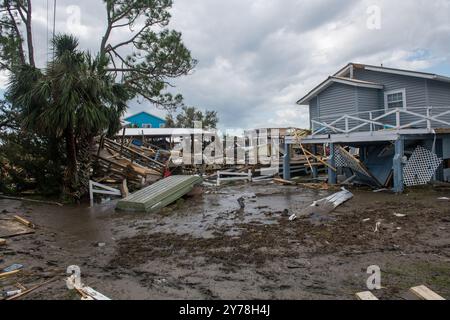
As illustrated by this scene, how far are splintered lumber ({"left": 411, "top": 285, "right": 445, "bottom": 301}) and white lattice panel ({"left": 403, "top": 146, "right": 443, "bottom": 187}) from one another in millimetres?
10232

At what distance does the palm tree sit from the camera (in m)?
11.1

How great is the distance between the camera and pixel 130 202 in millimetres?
10875

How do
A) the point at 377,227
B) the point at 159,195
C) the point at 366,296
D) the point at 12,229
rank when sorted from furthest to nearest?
A: 1. the point at 159,195
2. the point at 12,229
3. the point at 377,227
4. the point at 366,296

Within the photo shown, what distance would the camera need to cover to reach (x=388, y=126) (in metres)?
13.5

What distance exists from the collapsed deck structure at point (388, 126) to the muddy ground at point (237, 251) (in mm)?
2607

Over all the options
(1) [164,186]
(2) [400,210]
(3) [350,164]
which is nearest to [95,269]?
A: (1) [164,186]

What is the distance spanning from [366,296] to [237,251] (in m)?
2.71

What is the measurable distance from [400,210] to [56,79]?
11776 mm

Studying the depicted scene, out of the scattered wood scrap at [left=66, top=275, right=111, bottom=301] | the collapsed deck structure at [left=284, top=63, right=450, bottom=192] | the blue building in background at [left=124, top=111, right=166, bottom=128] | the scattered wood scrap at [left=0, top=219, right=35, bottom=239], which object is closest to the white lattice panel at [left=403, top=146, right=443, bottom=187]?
the collapsed deck structure at [left=284, top=63, right=450, bottom=192]

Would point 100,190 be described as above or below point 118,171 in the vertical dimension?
below

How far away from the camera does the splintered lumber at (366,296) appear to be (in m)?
4.02

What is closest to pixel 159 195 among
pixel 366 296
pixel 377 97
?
pixel 366 296

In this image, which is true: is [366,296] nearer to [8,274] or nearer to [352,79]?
[8,274]

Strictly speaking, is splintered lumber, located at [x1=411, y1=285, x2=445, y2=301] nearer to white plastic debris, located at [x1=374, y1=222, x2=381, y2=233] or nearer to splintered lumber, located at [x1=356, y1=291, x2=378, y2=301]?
splintered lumber, located at [x1=356, y1=291, x2=378, y2=301]
